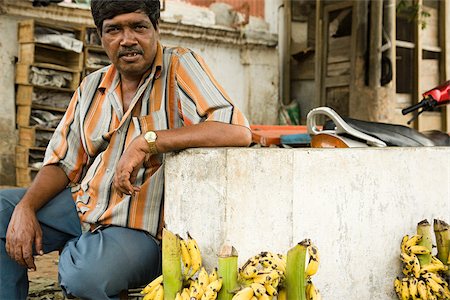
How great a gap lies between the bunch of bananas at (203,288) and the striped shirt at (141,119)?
1.22 ft

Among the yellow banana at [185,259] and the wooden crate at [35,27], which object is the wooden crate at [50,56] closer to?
the wooden crate at [35,27]

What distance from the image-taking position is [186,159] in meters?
2.38

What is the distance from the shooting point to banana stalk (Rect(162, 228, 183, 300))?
86.0 inches

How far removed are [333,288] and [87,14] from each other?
5.85 meters

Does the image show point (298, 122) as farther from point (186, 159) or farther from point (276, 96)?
point (186, 159)

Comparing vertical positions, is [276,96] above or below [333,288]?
above

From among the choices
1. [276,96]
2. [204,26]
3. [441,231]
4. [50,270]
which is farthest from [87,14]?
[441,231]

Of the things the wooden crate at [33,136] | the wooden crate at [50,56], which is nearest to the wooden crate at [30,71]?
the wooden crate at [50,56]

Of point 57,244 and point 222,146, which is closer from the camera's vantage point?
point 222,146

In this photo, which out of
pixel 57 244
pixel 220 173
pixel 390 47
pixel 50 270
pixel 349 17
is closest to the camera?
pixel 220 173

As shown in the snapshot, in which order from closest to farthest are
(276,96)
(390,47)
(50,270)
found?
(50,270)
(390,47)
(276,96)

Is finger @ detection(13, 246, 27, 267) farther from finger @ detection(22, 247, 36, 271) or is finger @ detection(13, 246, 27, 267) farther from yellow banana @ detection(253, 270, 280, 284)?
yellow banana @ detection(253, 270, 280, 284)

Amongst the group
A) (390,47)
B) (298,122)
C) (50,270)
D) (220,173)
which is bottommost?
(50,270)

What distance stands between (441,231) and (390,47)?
508cm
